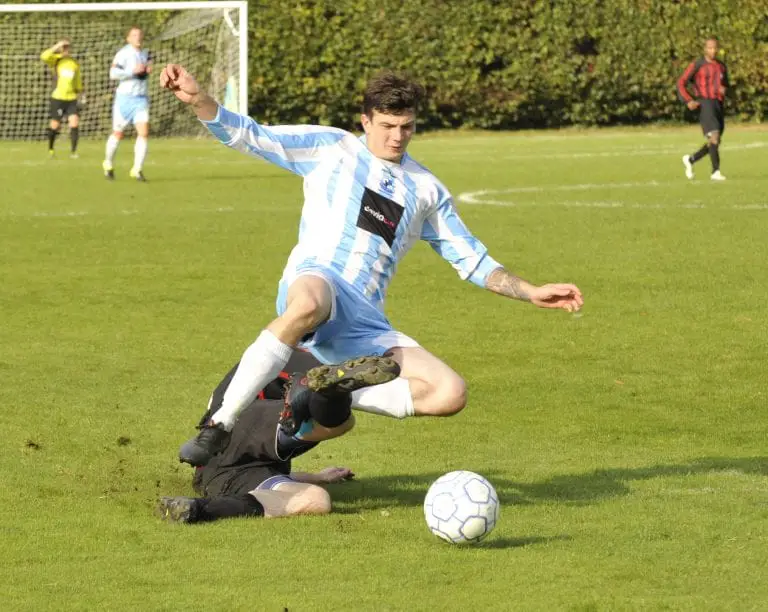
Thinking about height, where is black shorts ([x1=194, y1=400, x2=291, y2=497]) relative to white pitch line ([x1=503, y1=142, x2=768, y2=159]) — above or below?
above

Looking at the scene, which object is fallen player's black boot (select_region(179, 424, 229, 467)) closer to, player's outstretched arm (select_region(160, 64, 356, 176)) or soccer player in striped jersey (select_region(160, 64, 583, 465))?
soccer player in striped jersey (select_region(160, 64, 583, 465))

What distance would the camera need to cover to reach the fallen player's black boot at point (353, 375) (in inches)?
216

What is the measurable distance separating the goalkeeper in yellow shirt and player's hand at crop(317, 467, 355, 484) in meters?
21.5

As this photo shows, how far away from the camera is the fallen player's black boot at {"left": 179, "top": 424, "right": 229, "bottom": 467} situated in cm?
564

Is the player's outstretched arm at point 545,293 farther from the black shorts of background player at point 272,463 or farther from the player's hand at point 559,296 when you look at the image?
the black shorts of background player at point 272,463

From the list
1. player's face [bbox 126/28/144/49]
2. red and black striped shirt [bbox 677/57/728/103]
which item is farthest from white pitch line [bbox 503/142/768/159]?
player's face [bbox 126/28/144/49]

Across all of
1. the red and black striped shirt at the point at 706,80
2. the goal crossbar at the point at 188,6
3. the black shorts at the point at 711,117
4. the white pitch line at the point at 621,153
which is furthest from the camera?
the white pitch line at the point at 621,153

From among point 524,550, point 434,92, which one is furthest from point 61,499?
point 434,92

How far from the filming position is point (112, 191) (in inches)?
A: 793

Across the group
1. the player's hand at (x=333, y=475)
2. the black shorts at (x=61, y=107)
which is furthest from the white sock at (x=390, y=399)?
the black shorts at (x=61, y=107)

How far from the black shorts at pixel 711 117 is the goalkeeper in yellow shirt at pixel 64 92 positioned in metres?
11.6

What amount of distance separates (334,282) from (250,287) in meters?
6.13

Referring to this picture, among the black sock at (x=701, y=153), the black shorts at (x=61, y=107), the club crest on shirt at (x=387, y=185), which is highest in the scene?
the club crest on shirt at (x=387, y=185)

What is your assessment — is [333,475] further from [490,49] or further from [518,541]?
[490,49]
